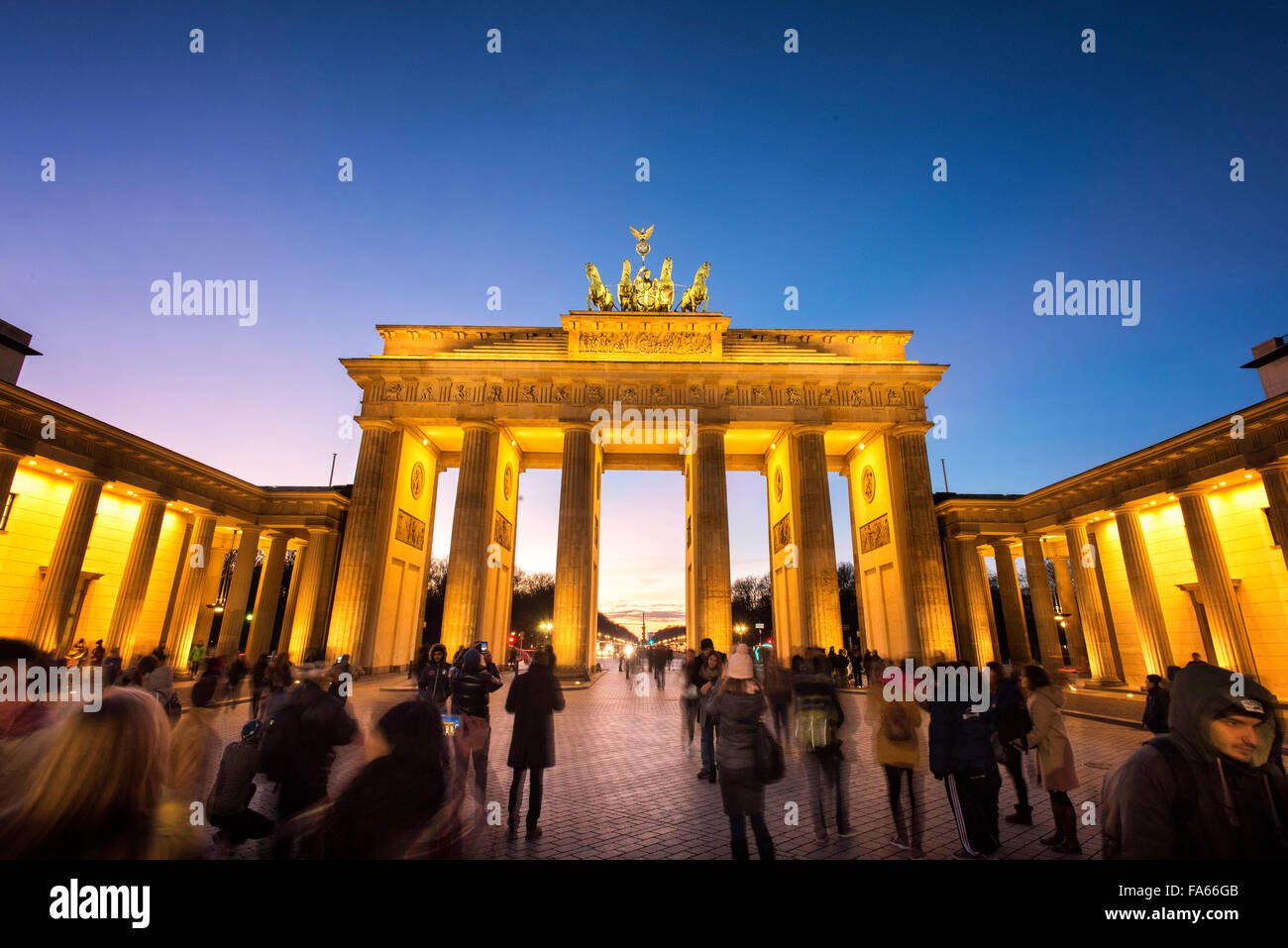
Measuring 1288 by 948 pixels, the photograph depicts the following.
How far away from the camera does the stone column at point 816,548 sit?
23.6m

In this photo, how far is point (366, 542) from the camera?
2448 centimetres

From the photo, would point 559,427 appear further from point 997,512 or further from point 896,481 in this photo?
point 997,512

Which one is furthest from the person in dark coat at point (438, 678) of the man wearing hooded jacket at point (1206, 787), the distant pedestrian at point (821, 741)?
the man wearing hooded jacket at point (1206, 787)

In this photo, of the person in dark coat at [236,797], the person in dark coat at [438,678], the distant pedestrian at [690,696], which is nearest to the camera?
the person in dark coat at [236,797]

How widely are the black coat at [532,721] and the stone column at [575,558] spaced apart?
57.2 ft

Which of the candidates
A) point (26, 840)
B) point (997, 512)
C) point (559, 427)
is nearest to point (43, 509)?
point (559, 427)

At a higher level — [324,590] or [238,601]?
[324,590]

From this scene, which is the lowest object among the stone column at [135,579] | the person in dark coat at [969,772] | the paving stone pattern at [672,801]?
the paving stone pattern at [672,801]

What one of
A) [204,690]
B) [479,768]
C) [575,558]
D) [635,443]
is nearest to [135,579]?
[575,558]

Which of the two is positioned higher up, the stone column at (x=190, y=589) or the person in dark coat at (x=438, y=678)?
the stone column at (x=190, y=589)

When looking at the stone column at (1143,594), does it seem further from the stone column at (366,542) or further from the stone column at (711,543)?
the stone column at (366,542)

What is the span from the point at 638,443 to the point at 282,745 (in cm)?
2668

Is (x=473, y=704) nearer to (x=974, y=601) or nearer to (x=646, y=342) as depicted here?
(x=646, y=342)
